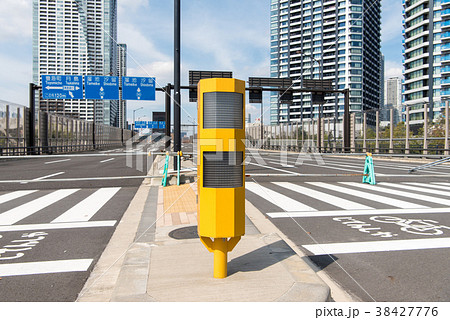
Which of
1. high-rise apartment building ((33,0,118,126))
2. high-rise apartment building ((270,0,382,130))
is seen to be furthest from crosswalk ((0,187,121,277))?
high-rise apartment building ((270,0,382,130))

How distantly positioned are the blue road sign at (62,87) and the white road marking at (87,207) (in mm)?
23588

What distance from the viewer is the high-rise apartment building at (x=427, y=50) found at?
84875 millimetres

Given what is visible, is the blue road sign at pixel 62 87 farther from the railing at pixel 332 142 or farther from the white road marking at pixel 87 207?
the railing at pixel 332 142

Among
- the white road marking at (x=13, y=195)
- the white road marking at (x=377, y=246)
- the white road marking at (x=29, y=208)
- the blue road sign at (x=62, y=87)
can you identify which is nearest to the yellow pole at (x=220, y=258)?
the white road marking at (x=377, y=246)

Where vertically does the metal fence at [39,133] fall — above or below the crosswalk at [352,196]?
above

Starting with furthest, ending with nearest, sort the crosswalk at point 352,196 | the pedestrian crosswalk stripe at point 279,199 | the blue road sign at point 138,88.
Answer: the blue road sign at point 138,88, the pedestrian crosswalk stripe at point 279,199, the crosswalk at point 352,196

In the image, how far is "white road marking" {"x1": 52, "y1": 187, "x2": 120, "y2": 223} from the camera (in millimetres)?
6961

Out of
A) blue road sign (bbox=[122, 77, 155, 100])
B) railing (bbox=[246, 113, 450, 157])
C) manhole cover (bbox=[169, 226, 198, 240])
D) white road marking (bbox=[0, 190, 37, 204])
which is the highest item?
blue road sign (bbox=[122, 77, 155, 100])

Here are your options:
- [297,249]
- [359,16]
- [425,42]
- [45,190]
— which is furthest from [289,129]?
[359,16]

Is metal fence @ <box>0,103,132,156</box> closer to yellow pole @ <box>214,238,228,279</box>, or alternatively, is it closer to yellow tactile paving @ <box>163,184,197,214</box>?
yellow tactile paving @ <box>163,184,197,214</box>

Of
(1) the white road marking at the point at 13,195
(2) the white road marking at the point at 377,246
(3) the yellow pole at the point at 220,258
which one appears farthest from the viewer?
(1) the white road marking at the point at 13,195

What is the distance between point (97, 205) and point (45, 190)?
3.66 m

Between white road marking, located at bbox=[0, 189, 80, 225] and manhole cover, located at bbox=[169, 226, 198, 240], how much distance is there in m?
3.36

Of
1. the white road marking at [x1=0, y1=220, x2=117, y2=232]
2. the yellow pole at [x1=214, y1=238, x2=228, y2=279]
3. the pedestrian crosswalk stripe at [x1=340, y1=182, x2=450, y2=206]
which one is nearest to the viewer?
the yellow pole at [x1=214, y1=238, x2=228, y2=279]
